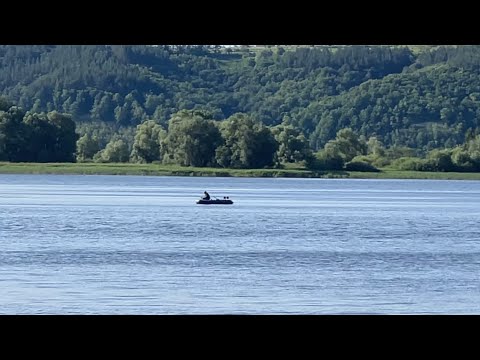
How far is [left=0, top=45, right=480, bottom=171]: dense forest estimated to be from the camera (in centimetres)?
10331

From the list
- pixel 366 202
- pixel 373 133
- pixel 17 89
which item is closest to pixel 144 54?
pixel 17 89

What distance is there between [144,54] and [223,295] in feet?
457

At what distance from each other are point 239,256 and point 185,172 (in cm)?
7423

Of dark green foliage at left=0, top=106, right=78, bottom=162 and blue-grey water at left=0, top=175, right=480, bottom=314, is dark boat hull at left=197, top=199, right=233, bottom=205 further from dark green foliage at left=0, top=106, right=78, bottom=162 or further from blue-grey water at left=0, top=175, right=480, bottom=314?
dark green foliage at left=0, top=106, right=78, bottom=162

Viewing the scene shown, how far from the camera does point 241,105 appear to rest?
142750mm

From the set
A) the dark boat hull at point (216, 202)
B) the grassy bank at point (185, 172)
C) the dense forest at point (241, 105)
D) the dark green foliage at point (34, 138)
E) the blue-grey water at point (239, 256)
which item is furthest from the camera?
the grassy bank at point (185, 172)

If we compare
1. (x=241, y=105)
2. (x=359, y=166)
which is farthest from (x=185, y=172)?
(x=241, y=105)

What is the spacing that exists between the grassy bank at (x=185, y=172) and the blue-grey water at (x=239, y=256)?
34594mm

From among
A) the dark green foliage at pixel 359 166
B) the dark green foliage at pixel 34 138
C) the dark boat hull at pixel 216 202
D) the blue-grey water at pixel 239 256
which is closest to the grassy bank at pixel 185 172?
the dark green foliage at pixel 359 166

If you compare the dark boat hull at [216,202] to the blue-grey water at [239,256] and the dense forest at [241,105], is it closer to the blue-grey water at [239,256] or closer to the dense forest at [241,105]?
the blue-grey water at [239,256]

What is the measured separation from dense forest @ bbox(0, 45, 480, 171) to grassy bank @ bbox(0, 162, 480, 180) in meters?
1.01

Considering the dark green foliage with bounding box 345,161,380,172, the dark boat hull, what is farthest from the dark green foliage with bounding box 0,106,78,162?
the dark boat hull

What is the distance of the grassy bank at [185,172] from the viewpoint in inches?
4205
